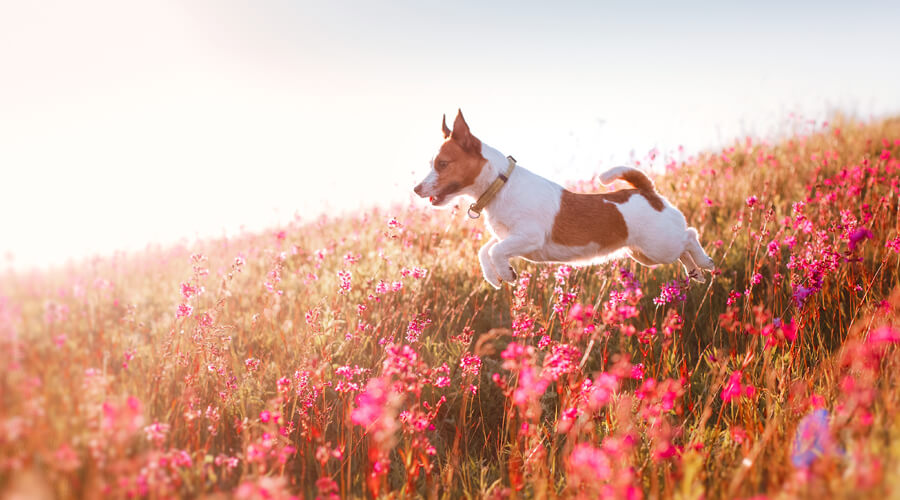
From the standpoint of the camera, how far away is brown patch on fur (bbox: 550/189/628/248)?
12.8 feet

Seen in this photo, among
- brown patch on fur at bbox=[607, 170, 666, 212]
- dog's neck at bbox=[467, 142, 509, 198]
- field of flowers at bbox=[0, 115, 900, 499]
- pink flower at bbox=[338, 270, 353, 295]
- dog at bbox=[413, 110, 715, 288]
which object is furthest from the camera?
brown patch on fur at bbox=[607, 170, 666, 212]

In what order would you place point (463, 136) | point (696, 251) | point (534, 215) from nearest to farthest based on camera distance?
point (534, 215)
point (463, 136)
point (696, 251)

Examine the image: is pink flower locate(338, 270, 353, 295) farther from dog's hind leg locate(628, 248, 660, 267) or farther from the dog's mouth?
dog's hind leg locate(628, 248, 660, 267)

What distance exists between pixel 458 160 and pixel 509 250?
754 mm

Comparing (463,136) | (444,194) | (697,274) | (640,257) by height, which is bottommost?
(697,274)

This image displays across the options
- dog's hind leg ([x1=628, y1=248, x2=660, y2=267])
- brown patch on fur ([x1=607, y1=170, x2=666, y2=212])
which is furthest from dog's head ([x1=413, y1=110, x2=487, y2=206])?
dog's hind leg ([x1=628, y1=248, x2=660, y2=267])

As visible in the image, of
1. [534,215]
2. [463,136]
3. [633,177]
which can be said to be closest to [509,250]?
[534,215]

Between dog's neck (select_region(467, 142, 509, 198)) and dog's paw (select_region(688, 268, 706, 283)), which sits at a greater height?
dog's neck (select_region(467, 142, 509, 198))

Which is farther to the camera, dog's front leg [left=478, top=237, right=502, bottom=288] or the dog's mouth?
the dog's mouth

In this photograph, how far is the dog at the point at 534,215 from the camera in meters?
3.75

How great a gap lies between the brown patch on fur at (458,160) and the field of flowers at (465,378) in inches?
21.8

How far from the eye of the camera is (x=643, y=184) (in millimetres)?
4547

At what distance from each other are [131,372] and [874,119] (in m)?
13.0

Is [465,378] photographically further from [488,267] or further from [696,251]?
[696,251]
